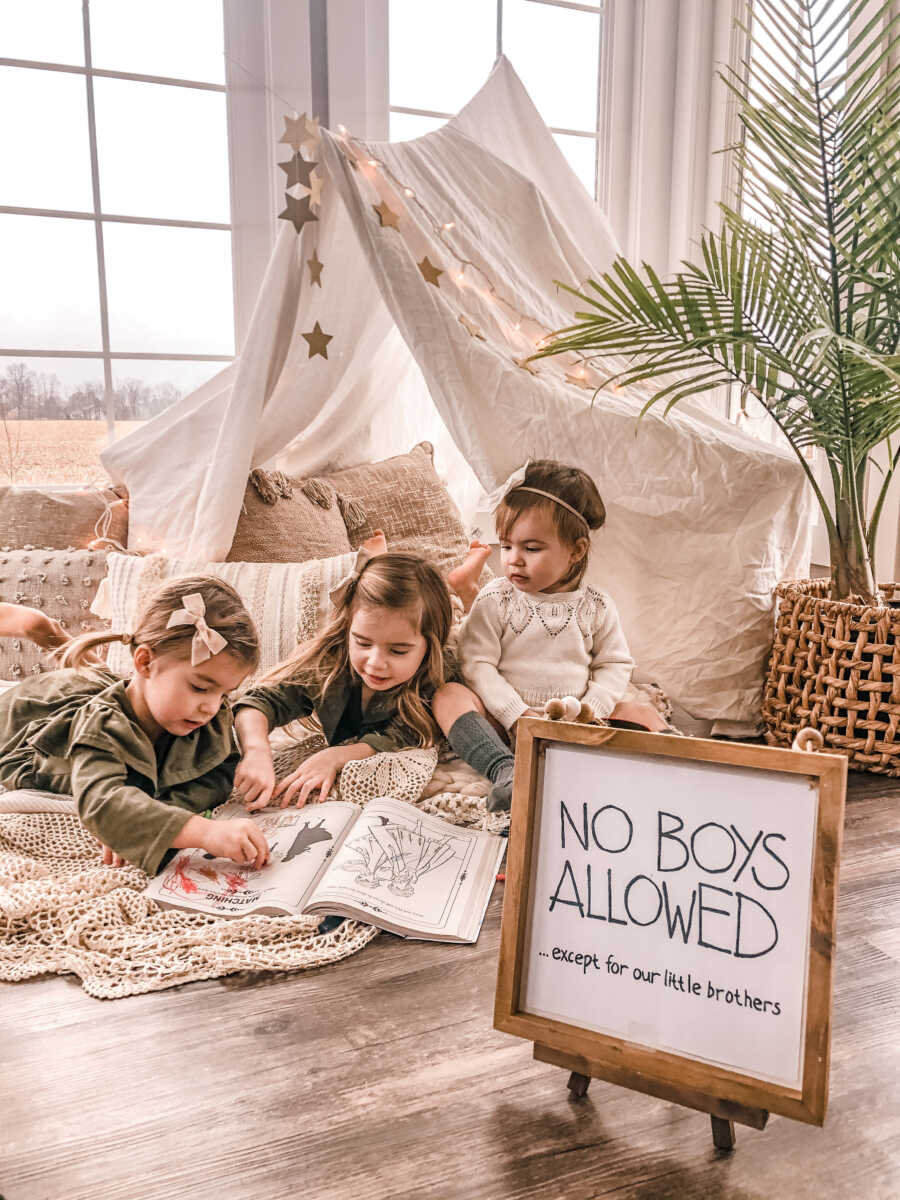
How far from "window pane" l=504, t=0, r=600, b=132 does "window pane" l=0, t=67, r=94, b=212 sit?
49.4 inches

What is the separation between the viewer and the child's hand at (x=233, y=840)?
1.11 meters

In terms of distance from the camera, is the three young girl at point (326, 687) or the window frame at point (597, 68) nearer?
the three young girl at point (326, 687)

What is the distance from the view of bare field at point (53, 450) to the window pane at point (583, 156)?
Result: 1.57 m

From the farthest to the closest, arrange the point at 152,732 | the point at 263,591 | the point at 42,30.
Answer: the point at 42,30
the point at 263,591
the point at 152,732

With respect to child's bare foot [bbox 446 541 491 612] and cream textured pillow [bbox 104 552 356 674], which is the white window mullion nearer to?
cream textured pillow [bbox 104 552 356 674]

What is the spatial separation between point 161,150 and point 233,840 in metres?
1.99

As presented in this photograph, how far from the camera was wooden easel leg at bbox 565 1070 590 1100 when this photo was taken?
78 cm

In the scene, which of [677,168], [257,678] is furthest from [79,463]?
[677,168]

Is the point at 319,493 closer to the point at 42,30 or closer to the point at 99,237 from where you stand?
the point at 99,237

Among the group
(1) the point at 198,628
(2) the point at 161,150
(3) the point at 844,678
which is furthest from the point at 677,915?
(2) the point at 161,150

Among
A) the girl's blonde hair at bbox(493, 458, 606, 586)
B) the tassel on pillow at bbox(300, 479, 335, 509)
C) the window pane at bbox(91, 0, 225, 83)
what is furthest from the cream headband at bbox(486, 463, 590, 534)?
the window pane at bbox(91, 0, 225, 83)

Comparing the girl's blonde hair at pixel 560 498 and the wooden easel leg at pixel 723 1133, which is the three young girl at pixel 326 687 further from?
the wooden easel leg at pixel 723 1133

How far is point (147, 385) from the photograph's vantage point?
2412mm

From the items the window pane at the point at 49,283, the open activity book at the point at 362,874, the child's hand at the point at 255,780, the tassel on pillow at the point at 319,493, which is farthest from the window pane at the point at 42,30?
the open activity book at the point at 362,874
